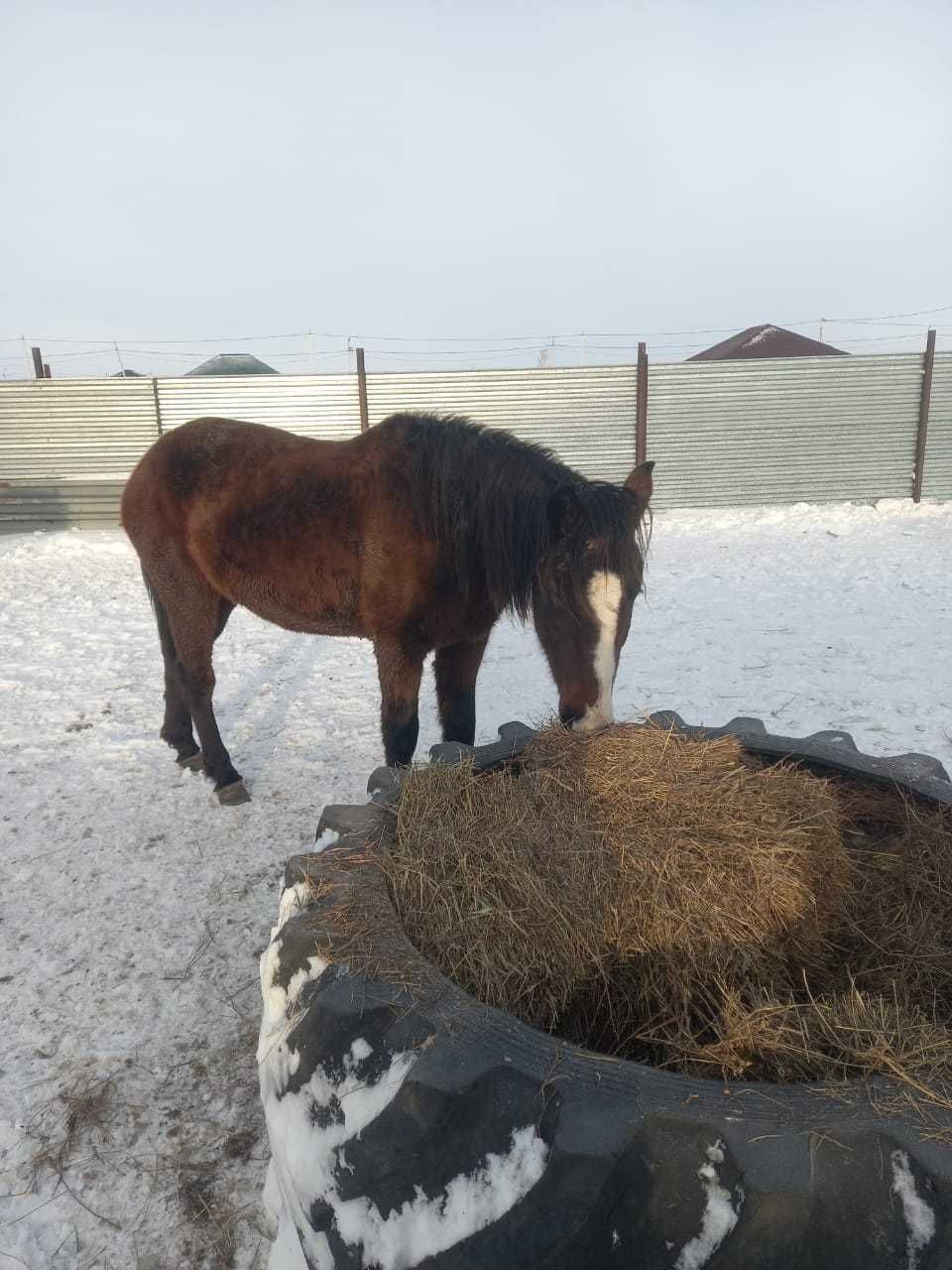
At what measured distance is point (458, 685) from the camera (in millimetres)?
3527

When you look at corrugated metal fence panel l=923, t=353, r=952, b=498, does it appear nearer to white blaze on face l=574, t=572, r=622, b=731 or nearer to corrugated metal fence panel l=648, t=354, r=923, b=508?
corrugated metal fence panel l=648, t=354, r=923, b=508

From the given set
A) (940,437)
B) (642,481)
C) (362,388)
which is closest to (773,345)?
(940,437)

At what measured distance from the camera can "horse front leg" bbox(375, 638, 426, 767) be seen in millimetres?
3170

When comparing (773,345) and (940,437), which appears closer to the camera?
(940,437)

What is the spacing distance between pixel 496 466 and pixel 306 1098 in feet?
7.39

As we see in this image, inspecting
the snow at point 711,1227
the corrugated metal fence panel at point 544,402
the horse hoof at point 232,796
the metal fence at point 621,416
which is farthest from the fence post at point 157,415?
the snow at point 711,1227

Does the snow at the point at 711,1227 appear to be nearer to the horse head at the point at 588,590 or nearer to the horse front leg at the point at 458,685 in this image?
the horse head at the point at 588,590

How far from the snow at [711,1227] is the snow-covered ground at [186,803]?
3.88ft

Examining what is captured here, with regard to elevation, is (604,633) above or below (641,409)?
below

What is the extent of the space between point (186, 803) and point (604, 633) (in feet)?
8.16

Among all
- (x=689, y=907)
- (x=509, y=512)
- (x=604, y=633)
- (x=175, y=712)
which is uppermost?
(x=509, y=512)

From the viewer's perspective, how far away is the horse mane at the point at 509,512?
2.49 meters

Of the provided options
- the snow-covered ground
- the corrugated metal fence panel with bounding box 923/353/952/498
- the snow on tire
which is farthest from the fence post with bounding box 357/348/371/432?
the snow on tire

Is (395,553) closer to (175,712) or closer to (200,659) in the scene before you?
(200,659)
